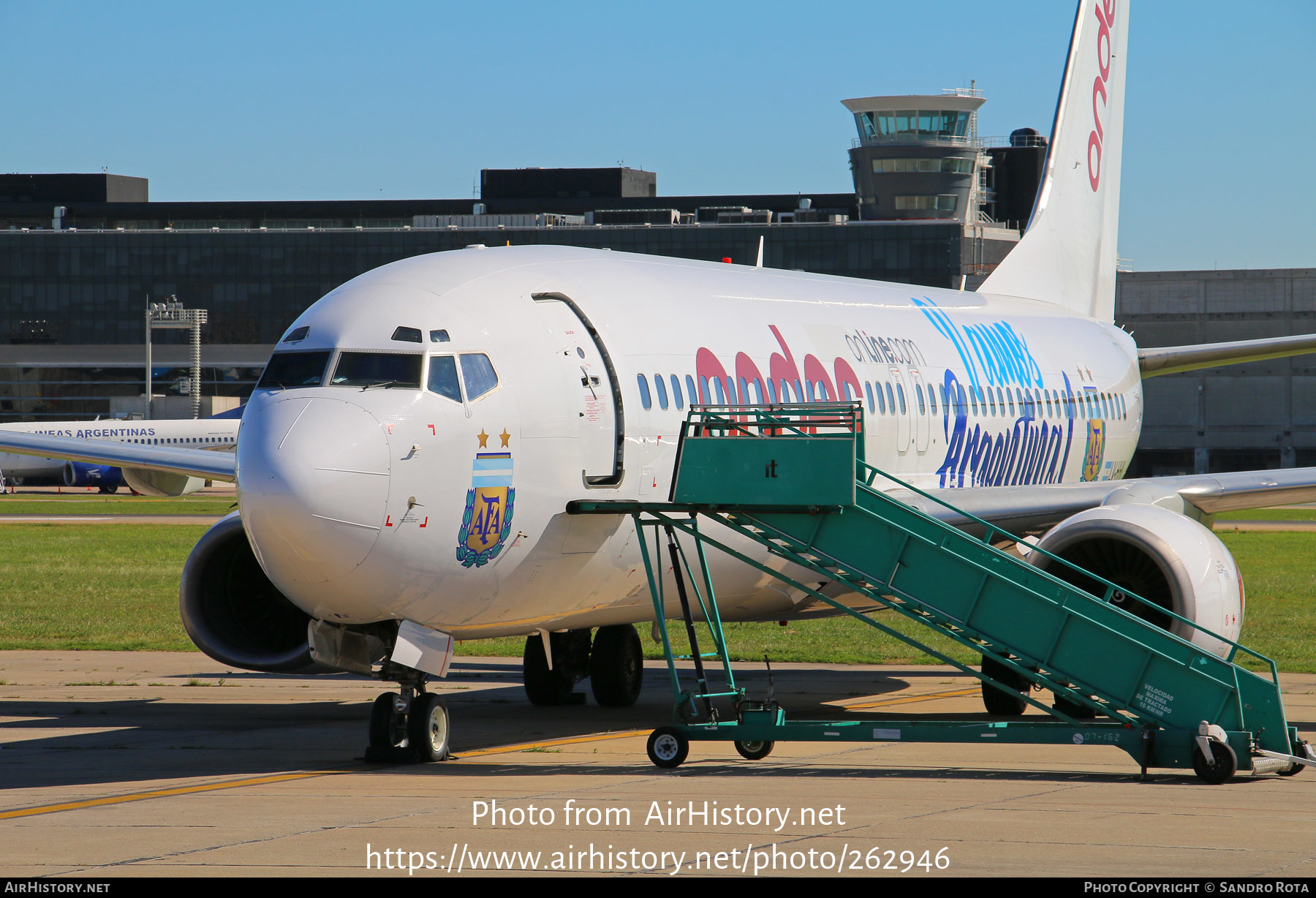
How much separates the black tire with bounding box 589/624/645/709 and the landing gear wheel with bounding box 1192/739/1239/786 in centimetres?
779

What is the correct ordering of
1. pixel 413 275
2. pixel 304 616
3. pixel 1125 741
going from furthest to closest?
pixel 304 616, pixel 413 275, pixel 1125 741

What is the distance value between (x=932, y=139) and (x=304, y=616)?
106m

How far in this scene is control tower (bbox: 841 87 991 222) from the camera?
116 metres

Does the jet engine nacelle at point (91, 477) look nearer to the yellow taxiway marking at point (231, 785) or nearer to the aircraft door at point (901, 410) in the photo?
the aircraft door at point (901, 410)

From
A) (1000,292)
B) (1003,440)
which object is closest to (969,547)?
(1003,440)

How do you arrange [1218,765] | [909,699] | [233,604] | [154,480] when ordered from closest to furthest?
Result: [1218,765]
[233,604]
[909,699]
[154,480]

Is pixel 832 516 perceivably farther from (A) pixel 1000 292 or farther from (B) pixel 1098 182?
(B) pixel 1098 182

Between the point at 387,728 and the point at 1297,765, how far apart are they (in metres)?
7.31

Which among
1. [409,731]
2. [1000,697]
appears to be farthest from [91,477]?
[409,731]

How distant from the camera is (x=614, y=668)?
59.9 ft

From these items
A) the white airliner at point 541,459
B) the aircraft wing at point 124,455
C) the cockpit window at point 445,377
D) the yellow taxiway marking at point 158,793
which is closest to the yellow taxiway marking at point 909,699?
the white airliner at point 541,459

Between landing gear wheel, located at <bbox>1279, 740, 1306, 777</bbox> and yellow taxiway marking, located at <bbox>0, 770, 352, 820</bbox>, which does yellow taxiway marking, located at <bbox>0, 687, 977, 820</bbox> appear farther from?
landing gear wheel, located at <bbox>1279, 740, 1306, 777</bbox>

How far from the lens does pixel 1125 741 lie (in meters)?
12.2

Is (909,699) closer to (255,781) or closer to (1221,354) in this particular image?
(255,781)
